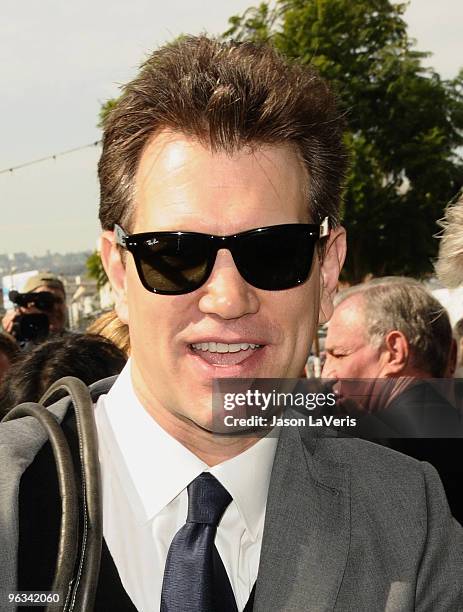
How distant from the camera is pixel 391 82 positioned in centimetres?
2792

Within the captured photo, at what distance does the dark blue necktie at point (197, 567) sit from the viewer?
169 centimetres

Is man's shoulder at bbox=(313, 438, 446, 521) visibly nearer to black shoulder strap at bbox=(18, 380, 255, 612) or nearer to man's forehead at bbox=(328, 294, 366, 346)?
black shoulder strap at bbox=(18, 380, 255, 612)

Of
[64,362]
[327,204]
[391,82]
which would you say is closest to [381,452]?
[327,204]

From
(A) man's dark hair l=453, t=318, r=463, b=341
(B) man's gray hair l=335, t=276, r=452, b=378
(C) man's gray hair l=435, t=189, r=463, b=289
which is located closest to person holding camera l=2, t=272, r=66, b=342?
(B) man's gray hair l=335, t=276, r=452, b=378

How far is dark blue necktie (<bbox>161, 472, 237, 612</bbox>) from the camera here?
5.54 feet

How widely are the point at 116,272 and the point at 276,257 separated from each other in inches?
14.7

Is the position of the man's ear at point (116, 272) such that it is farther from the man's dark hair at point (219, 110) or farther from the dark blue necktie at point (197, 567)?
the dark blue necktie at point (197, 567)

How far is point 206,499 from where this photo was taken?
71.5 inches

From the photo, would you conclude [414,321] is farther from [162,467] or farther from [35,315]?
[35,315]

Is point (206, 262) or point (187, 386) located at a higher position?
point (206, 262)

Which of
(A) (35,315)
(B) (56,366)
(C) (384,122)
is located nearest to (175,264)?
(B) (56,366)

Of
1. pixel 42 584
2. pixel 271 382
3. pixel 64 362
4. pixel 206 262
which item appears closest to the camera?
pixel 42 584

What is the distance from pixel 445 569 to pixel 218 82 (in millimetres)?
1102

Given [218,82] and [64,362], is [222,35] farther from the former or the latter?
[64,362]
